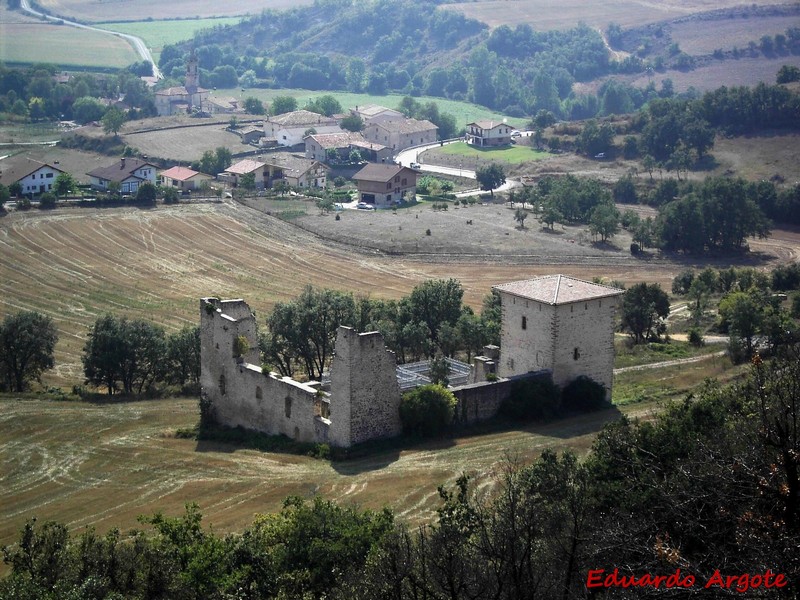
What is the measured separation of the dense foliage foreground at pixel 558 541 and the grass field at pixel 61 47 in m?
145

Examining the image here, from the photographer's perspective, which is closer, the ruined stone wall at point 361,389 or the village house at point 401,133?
the ruined stone wall at point 361,389

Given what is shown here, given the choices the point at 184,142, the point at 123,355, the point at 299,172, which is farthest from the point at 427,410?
the point at 184,142

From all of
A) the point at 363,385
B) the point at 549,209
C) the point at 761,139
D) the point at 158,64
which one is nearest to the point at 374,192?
the point at 549,209

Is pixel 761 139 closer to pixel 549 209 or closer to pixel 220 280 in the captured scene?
pixel 549 209

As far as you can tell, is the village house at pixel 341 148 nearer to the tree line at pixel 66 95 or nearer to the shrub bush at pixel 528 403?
the tree line at pixel 66 95

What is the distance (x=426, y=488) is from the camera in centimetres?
3153

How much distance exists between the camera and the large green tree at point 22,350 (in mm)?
47531

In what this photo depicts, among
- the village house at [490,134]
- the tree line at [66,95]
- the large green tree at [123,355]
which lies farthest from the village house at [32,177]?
the village house at [490,134]

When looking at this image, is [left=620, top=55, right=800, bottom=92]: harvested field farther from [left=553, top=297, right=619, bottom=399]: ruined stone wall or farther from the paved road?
[left=553, top=297, right=619, bottom=399]: ruined stone wall

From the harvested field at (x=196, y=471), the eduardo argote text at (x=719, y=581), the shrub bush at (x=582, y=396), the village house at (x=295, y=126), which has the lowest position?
the harvested field at (x=196, y=471)

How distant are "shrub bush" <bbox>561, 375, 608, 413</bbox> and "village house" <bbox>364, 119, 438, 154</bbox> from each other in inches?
3278

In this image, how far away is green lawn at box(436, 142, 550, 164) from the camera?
377 feet

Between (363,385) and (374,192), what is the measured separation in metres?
60.5

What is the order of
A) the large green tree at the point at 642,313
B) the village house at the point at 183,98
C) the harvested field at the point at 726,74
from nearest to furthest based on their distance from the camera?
the large green tree at the point at 642,313, the village house at the point at 183,98, the harvested field at the point at 726,74
